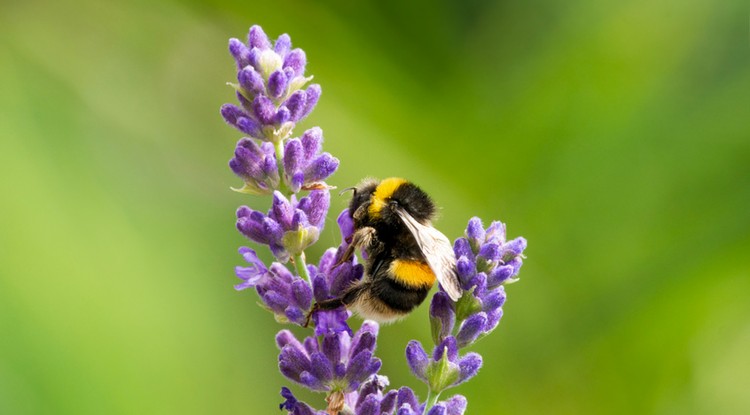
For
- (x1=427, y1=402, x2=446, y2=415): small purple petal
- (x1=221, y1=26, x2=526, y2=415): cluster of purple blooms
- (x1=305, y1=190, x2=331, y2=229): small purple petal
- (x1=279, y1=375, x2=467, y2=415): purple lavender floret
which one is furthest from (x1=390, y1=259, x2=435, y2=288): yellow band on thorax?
(x1=427, y1=402, x2=446, y2=415): small purple petal

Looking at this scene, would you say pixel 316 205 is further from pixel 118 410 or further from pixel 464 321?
pixel 118 410

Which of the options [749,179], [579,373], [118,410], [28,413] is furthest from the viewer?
[749,179]

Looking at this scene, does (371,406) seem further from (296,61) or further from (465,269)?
(296,61)

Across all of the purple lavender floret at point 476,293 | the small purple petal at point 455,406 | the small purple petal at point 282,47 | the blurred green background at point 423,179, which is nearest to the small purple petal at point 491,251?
the purple lavender floret at point 476,293

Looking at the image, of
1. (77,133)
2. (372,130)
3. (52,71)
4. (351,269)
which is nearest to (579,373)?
(372,130)

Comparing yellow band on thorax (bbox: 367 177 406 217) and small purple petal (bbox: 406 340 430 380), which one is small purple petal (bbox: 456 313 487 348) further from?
yellow band on thorax (bbox: 367 177 406 217)

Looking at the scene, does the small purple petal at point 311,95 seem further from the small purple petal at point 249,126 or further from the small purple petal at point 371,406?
the small purple petal at point 371,406
